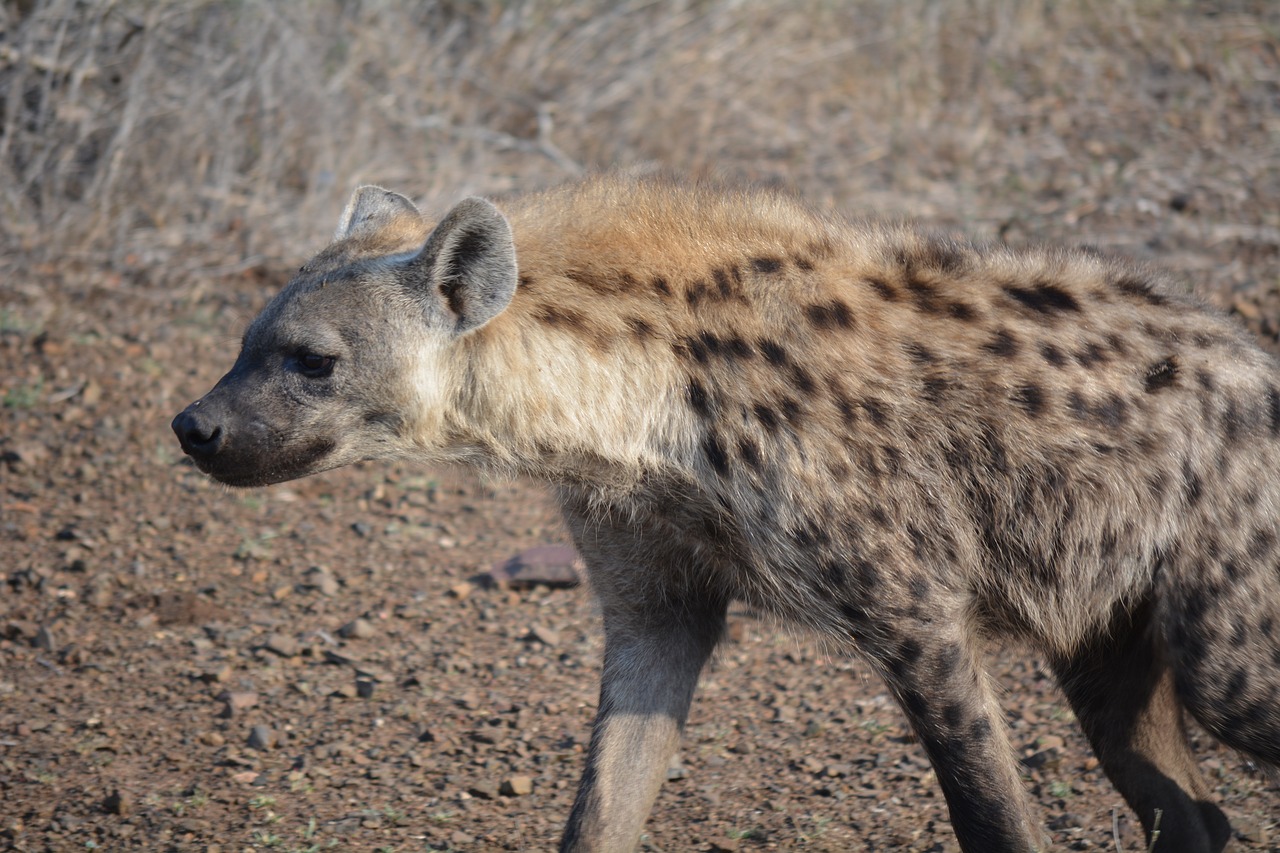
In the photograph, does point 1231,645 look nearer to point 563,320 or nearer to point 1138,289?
point 1138,289

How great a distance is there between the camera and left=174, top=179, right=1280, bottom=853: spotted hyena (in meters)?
2.70

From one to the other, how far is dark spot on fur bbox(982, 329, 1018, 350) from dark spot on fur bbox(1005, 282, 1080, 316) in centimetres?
11

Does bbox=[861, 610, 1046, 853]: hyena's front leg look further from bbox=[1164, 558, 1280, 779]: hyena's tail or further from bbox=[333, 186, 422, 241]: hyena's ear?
bbox=[333, 186, 422, 241]: hyena's ear

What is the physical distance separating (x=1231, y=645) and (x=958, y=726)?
1.83 feet

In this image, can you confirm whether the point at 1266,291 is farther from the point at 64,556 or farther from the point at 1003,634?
the point at 64,556

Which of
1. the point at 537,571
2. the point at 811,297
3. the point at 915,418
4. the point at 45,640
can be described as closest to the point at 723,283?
the point at 811,297

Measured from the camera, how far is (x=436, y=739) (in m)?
3.61

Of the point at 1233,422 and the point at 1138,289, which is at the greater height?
the point at 1138,289

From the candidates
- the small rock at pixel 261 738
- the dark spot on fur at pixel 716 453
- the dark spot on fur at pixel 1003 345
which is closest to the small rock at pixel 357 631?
the small rock at pixel 261 738

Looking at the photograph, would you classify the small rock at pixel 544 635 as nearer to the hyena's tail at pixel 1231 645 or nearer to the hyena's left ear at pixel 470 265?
the hyena's left ear at pixel 470 265

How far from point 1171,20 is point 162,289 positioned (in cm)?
567

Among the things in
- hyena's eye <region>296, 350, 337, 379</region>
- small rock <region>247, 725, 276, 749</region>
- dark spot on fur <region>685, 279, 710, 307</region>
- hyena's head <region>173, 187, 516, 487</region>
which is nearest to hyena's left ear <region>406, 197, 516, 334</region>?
hyena's head <region>173, 187, 516, 487</region>

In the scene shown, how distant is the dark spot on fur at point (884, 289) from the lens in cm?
288

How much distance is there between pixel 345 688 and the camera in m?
3.80
